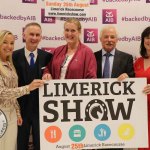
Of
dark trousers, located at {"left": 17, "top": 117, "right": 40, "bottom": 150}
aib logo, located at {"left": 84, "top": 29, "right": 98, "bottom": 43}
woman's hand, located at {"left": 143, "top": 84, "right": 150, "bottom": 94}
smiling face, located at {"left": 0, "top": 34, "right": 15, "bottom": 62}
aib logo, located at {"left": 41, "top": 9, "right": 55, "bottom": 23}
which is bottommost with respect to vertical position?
dark trousers, located at {"left": 17, "top": 117, "right": 40, "bottom": 150}

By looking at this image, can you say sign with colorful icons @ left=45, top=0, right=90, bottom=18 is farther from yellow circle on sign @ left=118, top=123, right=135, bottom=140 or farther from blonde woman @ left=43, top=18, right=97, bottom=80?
yellow circle on sign @ left=118, top=123, right=135, bottom=140

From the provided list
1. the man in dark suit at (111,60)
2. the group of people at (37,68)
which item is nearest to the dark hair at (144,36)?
the group of people at (37,68)

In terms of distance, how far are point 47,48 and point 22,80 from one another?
0.74 m

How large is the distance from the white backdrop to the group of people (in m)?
0.45

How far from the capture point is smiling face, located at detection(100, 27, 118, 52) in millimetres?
3094

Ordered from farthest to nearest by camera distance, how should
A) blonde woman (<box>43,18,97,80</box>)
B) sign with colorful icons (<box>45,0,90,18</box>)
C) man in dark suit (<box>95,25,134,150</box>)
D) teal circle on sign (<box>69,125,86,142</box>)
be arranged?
sign with colorful icons (<box>45,0,90,18</box>)
man in dark suit (<box>95,25,134,150</box>)
blonde woman (<box>43,18,97,80</box>)
teal circle on sign (<box>69,125,86,142</box>)

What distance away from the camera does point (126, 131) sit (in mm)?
2672

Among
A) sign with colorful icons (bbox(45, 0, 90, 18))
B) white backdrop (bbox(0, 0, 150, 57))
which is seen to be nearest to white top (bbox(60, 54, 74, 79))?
white backdrop (bbox(0, 0, 150, 57))

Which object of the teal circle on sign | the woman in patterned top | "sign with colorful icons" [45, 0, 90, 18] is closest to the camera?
the woman in patterned top

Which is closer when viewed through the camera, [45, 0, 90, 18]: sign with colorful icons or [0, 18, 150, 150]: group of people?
[0, 18, 150, 150]: group of people

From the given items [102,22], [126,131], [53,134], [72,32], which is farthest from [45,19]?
[126,131]

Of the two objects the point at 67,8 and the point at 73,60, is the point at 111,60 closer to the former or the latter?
the point at 73,60

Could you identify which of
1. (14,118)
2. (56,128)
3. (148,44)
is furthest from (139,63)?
(14,118)

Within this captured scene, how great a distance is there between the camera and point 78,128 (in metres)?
2.65
